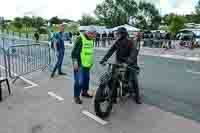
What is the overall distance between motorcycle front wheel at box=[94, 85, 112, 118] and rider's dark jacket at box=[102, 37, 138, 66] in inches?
34.4

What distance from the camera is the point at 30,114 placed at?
4832 millimetres

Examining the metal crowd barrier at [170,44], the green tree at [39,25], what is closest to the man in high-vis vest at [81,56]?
the metal crowd barrier at [170,44]

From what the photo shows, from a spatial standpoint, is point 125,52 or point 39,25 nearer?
point 125,52

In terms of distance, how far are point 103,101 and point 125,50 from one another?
1369 mm

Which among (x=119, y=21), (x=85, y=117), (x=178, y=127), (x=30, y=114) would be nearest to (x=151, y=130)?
(x=178, y=127)

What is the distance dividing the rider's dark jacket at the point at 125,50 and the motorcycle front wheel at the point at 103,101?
87 cm

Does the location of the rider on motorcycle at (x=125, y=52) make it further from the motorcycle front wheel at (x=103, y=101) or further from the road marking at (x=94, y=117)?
the road marking at (x=94, y=117)

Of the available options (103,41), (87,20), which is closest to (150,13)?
(87,20)

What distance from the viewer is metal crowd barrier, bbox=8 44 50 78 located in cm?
891

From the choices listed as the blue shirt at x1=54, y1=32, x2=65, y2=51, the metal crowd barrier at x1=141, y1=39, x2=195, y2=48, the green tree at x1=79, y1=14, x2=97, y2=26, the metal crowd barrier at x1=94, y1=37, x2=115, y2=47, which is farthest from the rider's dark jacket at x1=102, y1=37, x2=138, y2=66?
the green tree at x1=79, y1=14, x2=97, y2=26

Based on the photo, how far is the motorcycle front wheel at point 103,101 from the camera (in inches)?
176

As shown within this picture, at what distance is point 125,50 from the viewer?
5.28m

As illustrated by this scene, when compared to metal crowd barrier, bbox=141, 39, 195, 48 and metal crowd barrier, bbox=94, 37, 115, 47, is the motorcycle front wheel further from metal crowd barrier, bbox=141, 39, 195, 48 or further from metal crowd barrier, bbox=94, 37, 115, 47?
metal crowd barrier, bbox=94, 37, 115, 47

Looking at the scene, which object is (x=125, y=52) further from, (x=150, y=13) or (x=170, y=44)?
(x=150, y=13)
